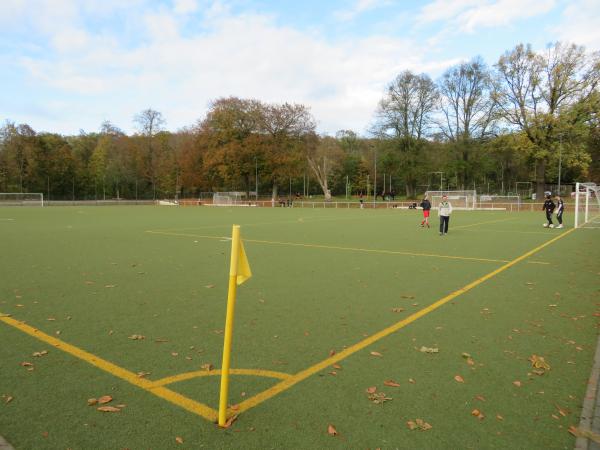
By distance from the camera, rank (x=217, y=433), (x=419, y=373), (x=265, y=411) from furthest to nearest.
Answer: (x=419, y=373) → (x=265, y=411) → (x=217, y=433)

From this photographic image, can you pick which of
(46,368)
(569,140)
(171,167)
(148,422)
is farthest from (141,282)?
(171,167)

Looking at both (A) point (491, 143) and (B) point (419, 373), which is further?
(A) point (491, 143)

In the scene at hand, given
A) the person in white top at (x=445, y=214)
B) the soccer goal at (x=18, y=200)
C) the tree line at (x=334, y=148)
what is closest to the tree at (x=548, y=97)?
the tree line at (x=334, y=148)

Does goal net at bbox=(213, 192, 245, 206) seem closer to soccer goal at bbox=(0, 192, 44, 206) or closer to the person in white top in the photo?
soccer goal at bbox=(0, 192, 44, 206)

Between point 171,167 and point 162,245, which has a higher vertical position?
point 171,167

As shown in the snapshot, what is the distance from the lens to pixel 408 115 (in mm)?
57625

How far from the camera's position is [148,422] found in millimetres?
3262

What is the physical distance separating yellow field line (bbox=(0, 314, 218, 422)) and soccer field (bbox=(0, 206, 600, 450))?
0.02 meters

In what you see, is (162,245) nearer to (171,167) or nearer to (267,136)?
(267,136)

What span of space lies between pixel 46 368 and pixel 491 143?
56.4 meters

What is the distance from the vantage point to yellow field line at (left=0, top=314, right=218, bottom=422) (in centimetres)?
347


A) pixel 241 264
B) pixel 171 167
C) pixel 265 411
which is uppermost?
pixel 171 167

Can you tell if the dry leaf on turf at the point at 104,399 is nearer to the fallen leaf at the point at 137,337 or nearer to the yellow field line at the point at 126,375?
the yellow field line at the point at 126,375

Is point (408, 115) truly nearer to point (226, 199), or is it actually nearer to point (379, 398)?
point (226, 199)
